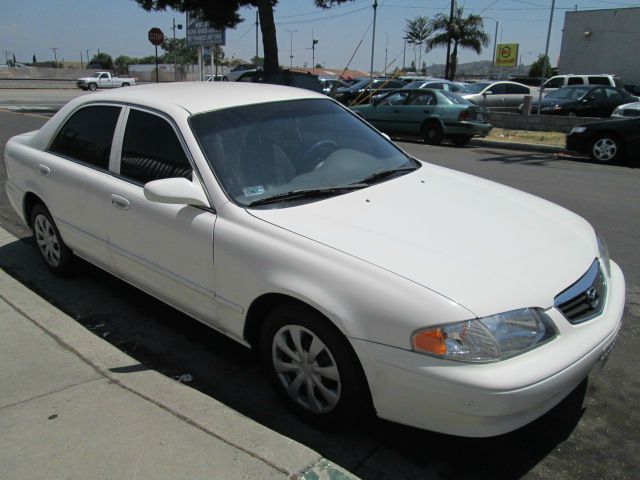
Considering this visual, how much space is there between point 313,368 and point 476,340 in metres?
0.82

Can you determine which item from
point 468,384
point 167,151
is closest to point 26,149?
point 167,151

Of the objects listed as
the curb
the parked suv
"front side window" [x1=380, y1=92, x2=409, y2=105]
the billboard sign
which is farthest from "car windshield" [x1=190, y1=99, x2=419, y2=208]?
the billboard sign

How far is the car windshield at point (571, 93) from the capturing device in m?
18.0

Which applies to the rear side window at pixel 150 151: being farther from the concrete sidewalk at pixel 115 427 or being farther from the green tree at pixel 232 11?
the green tree at pixel 232 11

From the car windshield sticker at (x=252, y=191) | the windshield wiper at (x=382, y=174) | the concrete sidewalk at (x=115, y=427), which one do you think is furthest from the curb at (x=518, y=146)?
the concrete sidewalk at (x=115, y=427)

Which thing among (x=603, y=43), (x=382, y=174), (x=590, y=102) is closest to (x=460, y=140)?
(x=590, y=102)

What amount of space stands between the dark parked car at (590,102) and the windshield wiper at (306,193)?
16.8 metres

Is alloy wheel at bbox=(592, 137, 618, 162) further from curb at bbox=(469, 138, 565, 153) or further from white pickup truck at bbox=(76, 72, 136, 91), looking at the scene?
white pickup truck at bbox=(76, 72, 136, 91)

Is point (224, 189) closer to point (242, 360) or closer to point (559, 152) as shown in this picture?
point (242, 360)

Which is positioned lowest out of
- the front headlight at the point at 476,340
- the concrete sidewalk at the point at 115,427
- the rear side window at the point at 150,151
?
the concrete sidewalk at the point at 115,427

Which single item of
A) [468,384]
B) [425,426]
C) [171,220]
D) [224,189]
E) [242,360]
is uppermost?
[224,189]

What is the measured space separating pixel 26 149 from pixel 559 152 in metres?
11.7

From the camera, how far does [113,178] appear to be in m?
3.75

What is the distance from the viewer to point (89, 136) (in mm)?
4164
